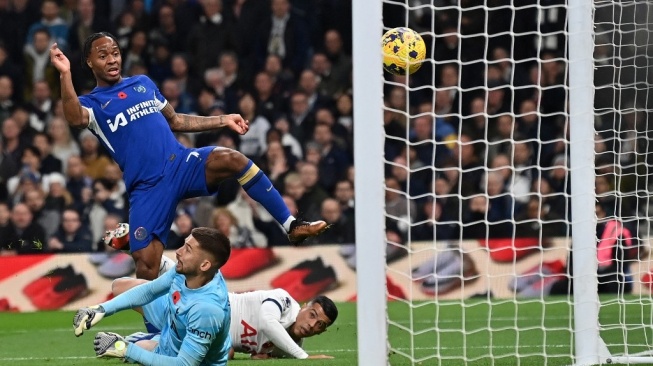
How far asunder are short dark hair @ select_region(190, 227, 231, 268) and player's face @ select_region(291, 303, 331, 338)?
6.35ft

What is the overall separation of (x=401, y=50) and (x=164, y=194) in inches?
68.6

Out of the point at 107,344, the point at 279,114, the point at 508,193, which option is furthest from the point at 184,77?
the point at 107,344

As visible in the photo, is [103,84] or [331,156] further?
[331,156]

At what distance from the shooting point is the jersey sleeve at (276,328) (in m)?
7.41

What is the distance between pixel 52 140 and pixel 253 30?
9.15ft

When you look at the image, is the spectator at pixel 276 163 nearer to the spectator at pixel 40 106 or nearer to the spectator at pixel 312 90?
the spectator at pixel 312 90

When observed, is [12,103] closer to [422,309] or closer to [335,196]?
[335,196]

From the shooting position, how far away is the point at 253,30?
1365 centimetres

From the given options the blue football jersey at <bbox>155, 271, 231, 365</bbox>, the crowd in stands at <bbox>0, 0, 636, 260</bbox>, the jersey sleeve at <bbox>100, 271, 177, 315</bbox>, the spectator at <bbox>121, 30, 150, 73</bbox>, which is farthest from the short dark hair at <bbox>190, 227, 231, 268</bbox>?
the spectator at <bbox>121, 30, 150, 73</bbox>

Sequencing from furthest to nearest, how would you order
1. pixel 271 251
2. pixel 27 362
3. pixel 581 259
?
pixel 271 251
pixel 27 362
pixel 581 259

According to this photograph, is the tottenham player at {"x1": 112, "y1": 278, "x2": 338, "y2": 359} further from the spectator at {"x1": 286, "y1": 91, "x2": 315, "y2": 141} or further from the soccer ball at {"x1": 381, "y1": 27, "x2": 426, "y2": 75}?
the spectator at {"x1": 286, "y1": 91, "x2": 315, "y2": 141}

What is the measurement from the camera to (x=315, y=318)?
7543 mm

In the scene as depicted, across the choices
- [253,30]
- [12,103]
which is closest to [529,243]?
[253,30]

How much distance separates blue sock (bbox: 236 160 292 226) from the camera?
275 inches
